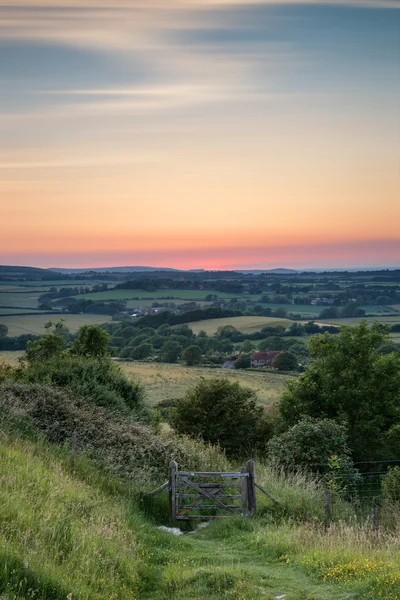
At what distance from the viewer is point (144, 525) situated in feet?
41.1

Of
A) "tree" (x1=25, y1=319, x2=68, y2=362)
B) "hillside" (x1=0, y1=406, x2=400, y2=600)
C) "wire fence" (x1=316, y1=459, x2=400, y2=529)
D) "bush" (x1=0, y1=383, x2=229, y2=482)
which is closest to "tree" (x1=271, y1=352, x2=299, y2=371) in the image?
"tree" (x1=25, y1=319, x2=68, y2=362)

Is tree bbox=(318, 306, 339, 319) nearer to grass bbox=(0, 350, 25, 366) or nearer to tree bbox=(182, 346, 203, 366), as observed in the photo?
tree bbox=(182, 346, 203, 366)

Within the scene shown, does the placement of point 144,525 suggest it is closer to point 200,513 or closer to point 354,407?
point 200,513

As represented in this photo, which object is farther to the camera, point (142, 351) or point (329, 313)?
point (329, 313)

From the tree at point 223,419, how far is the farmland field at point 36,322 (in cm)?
6996

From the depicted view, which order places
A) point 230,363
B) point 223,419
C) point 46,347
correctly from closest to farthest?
1. point 223,419
2. point 46,347
3. point 230,363

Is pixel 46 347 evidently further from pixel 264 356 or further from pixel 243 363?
pixel 264 356

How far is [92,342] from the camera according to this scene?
115ft

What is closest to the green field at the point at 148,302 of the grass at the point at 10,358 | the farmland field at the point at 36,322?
the farmland field at the point at 36,322

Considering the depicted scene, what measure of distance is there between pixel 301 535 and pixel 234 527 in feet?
7.39

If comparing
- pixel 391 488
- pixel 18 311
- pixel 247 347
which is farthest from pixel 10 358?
pixel 18 311

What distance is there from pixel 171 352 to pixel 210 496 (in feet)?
284

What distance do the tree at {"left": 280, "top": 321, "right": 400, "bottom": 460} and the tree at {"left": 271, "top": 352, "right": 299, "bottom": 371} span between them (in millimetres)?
50241

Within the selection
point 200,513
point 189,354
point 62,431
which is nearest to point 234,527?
point 200,513
